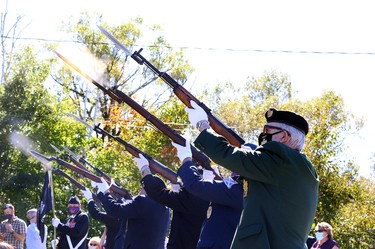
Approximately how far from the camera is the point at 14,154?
23141 millimetres

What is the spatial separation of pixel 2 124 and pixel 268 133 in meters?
18.3

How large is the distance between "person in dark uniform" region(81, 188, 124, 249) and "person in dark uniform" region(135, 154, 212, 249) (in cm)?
368

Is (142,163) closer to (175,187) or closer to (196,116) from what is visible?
(175,187)

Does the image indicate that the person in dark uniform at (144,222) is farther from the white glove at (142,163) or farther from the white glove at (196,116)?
the white glove at (196,116)

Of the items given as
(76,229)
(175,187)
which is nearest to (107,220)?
(76,229)

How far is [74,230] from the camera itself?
43.6ft

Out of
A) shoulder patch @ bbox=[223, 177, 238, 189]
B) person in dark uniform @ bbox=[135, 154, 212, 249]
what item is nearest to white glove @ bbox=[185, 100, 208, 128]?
shoulder patch @ bbox=[223, 177, 238, 189]

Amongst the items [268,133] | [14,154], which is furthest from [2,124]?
[268,133]

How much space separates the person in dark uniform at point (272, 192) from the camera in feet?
16.8

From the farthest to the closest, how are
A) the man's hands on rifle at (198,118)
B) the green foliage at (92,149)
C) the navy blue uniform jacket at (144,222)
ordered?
the green foliage at (92,149) → the navy blue uniform jacket at (144,222) → the man's hands on rifle at (198,118)

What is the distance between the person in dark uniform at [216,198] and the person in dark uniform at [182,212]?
73cm

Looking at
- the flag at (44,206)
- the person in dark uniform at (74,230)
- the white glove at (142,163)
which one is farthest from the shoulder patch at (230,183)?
the flag at (44,206)

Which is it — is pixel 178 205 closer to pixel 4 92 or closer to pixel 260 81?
pixel 4 92

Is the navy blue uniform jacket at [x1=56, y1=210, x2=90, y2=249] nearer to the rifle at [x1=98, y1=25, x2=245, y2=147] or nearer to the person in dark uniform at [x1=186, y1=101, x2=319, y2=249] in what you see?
the rifle at [x1=98, y1=25, x2=245, y2=147]
